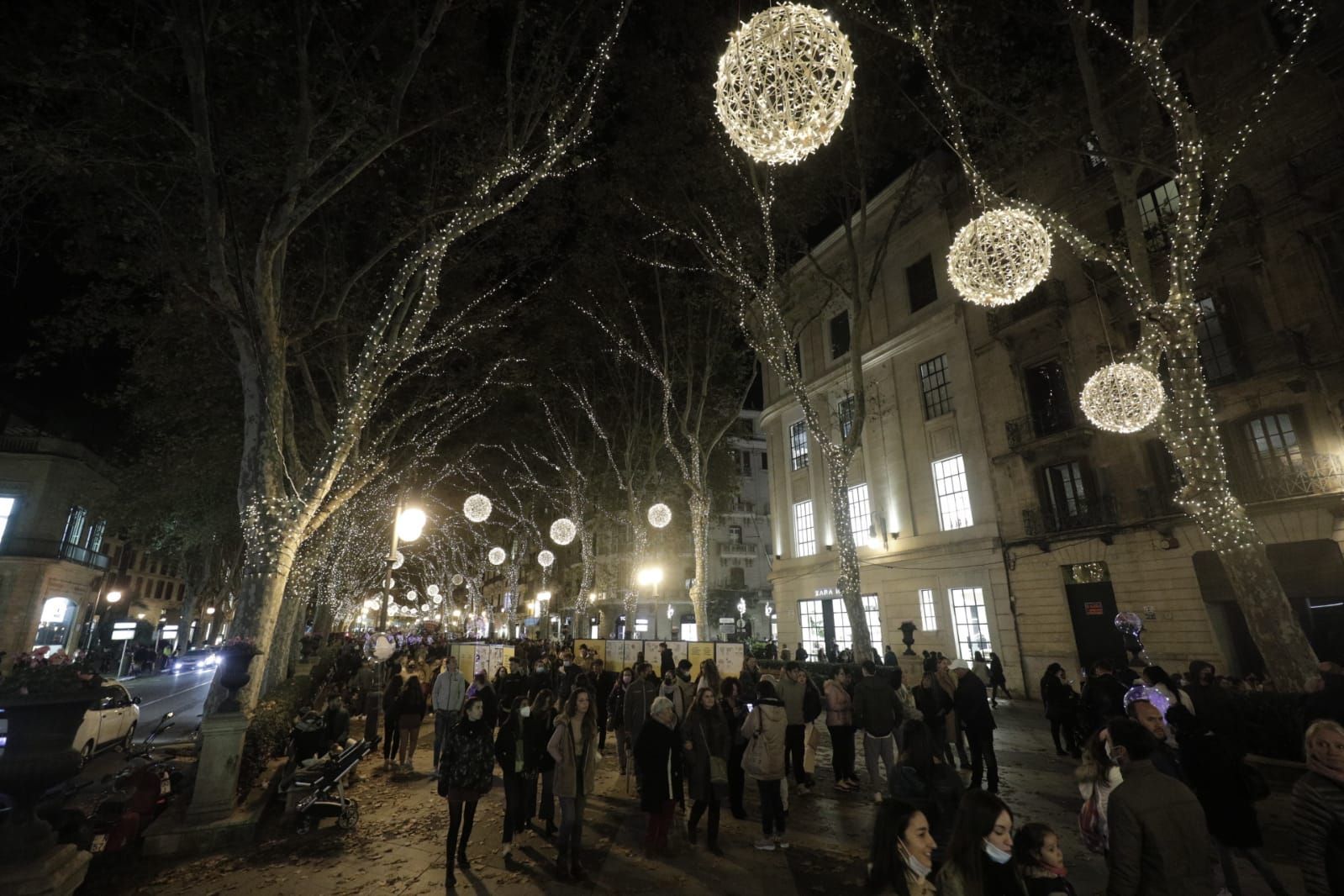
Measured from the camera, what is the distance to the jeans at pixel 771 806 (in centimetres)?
657

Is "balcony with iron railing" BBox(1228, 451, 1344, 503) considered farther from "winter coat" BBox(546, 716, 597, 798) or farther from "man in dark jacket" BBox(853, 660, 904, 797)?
"winter coat" BBox(546, 716, 597, 798)

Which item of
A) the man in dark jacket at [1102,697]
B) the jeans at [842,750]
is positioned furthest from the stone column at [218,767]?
the man in dark jacket at [1102,697]

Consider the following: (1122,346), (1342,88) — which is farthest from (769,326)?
(1342,88)

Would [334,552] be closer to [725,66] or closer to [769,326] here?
[769,326]

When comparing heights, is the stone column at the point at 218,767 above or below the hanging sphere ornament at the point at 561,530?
below

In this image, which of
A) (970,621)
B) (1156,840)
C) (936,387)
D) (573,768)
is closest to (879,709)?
(573,768)

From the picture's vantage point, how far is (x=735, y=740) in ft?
25.7

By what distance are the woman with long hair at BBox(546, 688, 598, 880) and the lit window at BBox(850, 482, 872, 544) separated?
18965 millimetres

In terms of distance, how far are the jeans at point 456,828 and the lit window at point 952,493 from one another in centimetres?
1867

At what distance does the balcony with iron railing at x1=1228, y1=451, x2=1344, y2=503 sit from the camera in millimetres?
12961

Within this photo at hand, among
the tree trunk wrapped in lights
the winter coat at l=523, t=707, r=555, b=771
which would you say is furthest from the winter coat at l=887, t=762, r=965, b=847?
the tree trunk wrapped in lights

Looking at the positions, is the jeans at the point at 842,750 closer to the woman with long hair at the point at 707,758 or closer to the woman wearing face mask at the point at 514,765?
the woman with long hair at the point at 707,758

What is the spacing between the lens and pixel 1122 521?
16266mm

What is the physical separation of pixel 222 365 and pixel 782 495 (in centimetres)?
2240
